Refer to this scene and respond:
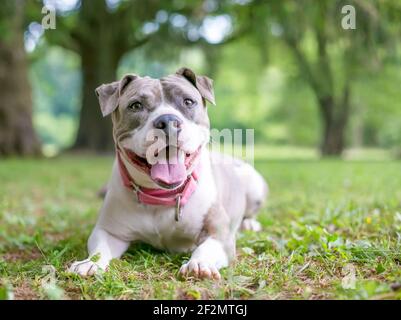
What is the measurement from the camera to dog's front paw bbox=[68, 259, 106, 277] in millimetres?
2756

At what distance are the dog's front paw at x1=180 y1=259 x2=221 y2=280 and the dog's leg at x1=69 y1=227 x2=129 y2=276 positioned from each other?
0.43 meters

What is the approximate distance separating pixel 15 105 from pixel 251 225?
9.85 metres

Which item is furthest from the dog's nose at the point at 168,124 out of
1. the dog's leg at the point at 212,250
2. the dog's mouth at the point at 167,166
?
the dog's leg at the point at 212,250

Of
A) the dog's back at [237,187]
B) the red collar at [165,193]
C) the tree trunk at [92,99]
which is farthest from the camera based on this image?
the tree trunk at [92,99]

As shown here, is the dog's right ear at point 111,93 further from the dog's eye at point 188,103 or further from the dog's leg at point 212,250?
the dog's leg at point 212,250

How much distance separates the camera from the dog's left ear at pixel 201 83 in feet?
11.0

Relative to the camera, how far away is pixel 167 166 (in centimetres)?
299

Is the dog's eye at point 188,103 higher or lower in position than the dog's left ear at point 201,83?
lower

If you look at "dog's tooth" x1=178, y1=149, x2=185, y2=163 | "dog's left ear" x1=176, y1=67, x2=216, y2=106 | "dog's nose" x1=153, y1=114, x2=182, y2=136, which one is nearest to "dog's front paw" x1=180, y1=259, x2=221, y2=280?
"dog's tooth" x1=178, y1=149, x2=185, y2=163

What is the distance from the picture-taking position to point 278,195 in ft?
21.3

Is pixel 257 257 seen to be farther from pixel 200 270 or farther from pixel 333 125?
pixel 333 125

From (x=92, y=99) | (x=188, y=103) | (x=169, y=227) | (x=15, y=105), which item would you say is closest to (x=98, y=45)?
(x=92, y=99)

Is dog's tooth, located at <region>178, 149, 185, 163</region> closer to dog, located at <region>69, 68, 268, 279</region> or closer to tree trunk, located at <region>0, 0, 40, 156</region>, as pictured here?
dog, located at <region>69, 68, 268, 279</region>
